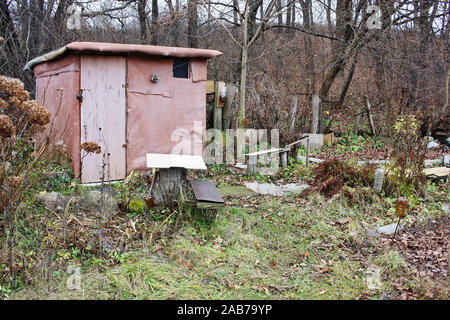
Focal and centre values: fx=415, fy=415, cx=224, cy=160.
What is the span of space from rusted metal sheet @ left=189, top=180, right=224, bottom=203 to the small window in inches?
118

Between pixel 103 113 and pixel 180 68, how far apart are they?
189cm

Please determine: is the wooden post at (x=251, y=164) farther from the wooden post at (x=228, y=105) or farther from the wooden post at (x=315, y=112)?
the wooden post at (x=315, y=112)

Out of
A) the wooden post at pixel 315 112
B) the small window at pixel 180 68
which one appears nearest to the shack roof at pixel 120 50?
the small window at pixel 180 68

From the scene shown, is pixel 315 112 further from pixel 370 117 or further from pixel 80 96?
pixel 80 96

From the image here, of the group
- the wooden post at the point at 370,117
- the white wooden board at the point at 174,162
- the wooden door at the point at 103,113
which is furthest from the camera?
the wooden post at the point at 370,117

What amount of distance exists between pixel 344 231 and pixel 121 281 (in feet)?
10.7

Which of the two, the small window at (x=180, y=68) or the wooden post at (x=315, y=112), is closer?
the small window at (x=180, y=68)

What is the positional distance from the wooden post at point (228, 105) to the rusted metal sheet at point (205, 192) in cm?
408

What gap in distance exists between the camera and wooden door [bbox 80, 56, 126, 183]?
7.88 meters

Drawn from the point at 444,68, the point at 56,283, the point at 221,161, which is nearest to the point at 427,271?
the point at 56,283

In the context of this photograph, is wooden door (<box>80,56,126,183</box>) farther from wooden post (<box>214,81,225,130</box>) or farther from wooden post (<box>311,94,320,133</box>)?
wooden post (<box>311,94,320,133</box>)

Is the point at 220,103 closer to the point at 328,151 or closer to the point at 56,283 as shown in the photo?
the point at 328,151

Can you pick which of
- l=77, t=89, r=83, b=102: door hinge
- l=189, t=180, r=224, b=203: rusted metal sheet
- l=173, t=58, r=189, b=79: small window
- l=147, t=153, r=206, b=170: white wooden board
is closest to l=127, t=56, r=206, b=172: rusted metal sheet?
l=173, t=58, r=189, b=79: small window

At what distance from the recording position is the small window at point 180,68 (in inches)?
343
